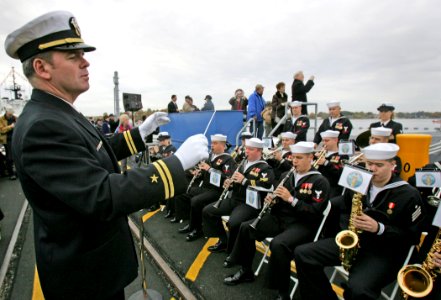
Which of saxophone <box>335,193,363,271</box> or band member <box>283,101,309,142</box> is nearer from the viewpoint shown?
saxophone <box>335,193,363,271</box>

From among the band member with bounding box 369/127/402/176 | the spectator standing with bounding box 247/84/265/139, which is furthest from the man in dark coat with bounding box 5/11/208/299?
the spectator standing with bounding box 247/84/265/139

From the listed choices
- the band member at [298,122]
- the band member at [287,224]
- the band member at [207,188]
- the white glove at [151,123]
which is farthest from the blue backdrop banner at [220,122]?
the white glove at [151,123]

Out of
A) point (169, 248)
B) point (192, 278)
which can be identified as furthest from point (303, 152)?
point (169, 248)

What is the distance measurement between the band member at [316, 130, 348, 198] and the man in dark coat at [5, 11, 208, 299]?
14.1 ft

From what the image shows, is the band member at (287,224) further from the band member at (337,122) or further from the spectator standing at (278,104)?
the spectator standing at (278,104)

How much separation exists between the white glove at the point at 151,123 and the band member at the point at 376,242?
217 cm

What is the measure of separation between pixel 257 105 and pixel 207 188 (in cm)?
448

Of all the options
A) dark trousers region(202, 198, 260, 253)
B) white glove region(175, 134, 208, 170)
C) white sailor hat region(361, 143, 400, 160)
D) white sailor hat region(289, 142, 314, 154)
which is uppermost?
white glove region(175, 134, 208, 170)

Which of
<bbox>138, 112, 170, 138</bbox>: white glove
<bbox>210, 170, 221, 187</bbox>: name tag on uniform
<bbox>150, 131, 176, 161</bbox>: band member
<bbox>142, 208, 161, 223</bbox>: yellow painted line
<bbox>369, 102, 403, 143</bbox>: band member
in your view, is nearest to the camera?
<bbox>138, 112, 170, 138</bbox>: white glove

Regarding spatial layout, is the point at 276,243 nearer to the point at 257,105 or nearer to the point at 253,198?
the point at 253,198

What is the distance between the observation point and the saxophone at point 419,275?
228 centimetres

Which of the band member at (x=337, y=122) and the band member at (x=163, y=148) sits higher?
the band member at (x=337, y=122)

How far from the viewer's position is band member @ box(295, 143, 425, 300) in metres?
2.57

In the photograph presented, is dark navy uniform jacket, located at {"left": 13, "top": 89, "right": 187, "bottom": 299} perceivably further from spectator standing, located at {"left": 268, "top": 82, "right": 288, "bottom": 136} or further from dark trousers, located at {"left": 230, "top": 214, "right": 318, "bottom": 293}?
spectator standing, located at {"left": 268, "top": 82, "right": 288, "bottom": 136}
